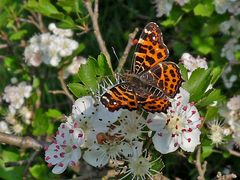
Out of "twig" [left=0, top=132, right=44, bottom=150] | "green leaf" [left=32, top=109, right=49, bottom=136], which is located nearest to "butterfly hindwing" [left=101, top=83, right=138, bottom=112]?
"twig" [left=0, top=132, right=44, bottom=150]

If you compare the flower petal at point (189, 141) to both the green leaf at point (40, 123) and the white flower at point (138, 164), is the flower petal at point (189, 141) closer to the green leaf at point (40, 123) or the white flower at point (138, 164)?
the white flower at point (138, 164)

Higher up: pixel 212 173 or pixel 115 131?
pixel 115 131

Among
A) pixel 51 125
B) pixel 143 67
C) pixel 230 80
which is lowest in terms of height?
pixel 51 125

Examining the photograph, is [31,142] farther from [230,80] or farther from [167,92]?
[230,80]

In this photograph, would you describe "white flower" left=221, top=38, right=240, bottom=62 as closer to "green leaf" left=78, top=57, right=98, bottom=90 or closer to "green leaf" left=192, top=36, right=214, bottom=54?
"green leaf" left=192, top=36, right=214, bottom=54

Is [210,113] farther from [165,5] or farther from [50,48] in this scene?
[50,48]

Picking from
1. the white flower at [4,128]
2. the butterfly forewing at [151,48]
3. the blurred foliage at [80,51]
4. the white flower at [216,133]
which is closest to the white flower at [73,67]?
the blurred foliage at [80,51]

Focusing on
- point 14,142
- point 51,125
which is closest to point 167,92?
point 14,142

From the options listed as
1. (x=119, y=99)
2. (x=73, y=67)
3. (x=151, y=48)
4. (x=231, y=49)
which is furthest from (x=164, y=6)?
Result: (x=119, y=99)
